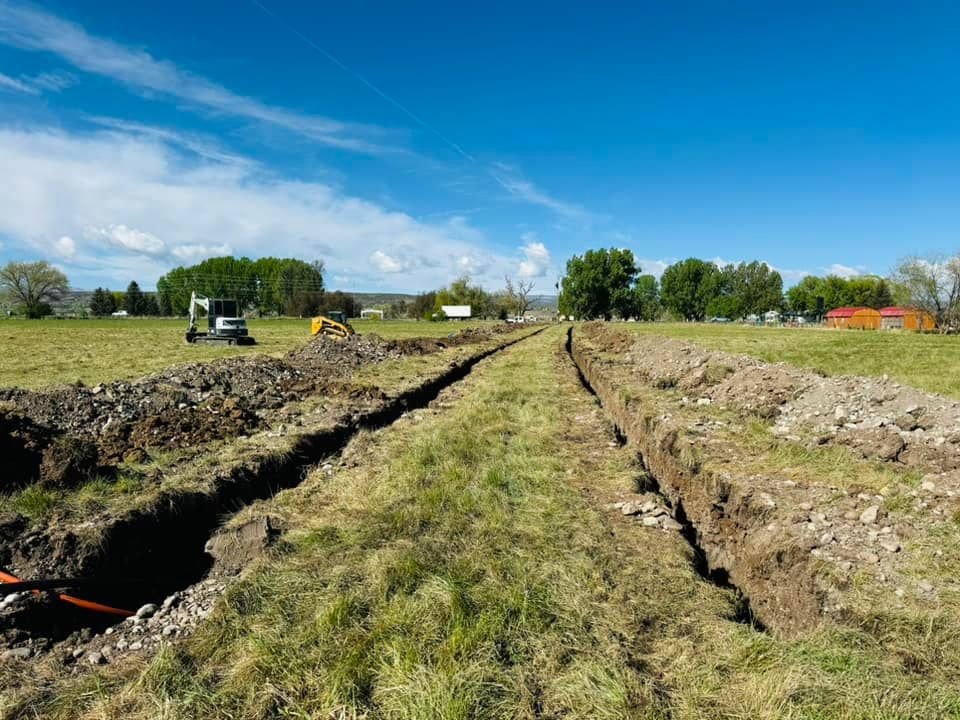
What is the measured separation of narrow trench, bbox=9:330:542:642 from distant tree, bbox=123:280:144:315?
386 feet

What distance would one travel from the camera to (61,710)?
2.69 meters

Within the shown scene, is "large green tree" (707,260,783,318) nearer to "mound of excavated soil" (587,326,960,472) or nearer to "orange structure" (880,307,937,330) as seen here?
"orange structure" (880,307,937,330)

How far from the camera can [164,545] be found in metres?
5.15

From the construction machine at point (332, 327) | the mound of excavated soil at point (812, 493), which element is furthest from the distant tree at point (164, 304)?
the mound of excavated soil at point (812, 493)

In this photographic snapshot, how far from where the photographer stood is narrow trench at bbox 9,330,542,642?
3.80 m

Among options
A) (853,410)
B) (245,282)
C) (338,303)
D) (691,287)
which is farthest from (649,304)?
(853,410)

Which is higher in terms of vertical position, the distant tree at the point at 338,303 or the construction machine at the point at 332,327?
the distant tree at the point at 338,303

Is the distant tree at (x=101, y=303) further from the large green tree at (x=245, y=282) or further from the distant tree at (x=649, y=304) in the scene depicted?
the distant tree at (x=649, y=304)

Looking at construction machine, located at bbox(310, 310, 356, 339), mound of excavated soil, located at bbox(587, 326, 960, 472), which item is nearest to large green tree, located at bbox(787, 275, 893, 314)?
construction machine, located at bbox(310, 310, 356, 339)

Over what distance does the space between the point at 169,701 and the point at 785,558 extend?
431cm

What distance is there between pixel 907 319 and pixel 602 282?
144 feet

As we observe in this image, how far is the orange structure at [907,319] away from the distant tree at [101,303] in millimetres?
121215

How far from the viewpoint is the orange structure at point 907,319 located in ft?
181

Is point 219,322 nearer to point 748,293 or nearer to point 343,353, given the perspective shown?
point 343,353
